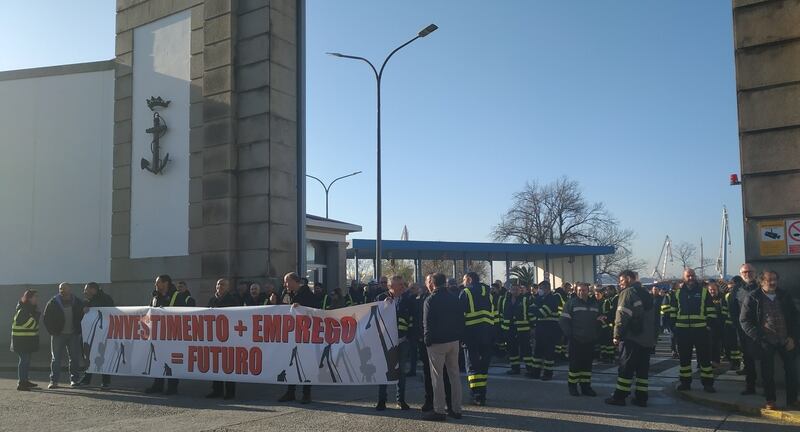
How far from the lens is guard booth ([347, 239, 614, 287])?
4191 cm

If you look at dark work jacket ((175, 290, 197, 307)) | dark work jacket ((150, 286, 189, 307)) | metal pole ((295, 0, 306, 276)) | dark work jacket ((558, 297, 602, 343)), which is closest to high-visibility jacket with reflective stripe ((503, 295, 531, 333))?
dark work jacket ((558, 297, 602, 343))

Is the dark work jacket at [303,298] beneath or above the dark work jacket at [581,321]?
above

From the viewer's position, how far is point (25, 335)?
12.5 m

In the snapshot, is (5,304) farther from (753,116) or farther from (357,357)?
(753,116)

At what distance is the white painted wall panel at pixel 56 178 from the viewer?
18.6 metres

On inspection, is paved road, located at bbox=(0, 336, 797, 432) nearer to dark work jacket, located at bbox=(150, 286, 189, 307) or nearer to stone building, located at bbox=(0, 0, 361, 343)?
dark work jacket, located at bbox=(150, 286, 189, 307)

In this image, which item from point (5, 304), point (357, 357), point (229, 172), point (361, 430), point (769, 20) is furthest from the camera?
point (5, 304)

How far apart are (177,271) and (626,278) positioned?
34.0ft

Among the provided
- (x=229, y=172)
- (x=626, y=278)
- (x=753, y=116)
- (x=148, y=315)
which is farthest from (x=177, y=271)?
(x=753, y=116)

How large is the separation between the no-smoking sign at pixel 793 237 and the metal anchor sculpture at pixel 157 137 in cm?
1311

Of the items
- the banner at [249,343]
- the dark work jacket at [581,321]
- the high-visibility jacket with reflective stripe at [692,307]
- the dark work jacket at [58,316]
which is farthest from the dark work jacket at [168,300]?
the high-visibility jacket with reflective stripe at [692,307]

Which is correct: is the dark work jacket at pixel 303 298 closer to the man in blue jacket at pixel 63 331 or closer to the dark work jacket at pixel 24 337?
the man in blue jacket at pixel 63 331

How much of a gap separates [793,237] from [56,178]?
18.0 m

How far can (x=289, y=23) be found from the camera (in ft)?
53.4
